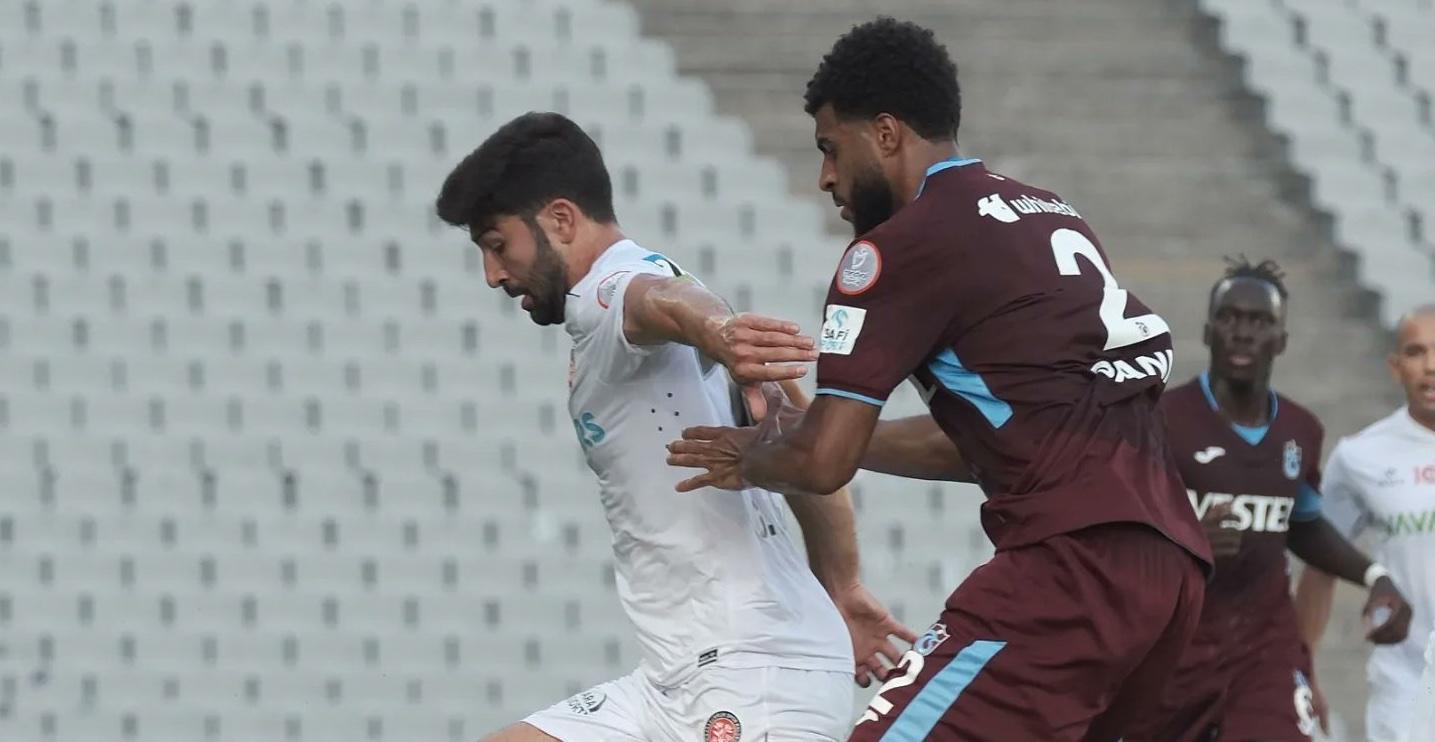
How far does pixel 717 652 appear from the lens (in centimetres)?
402

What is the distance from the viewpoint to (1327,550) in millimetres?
6609

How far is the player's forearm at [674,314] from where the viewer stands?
3598 mm

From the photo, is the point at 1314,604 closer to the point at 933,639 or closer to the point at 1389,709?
the point at 1389,709

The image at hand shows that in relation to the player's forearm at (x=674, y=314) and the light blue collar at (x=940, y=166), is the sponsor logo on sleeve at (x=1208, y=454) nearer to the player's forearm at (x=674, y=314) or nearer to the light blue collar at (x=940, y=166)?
the light blue collar at (x=940, y=166)

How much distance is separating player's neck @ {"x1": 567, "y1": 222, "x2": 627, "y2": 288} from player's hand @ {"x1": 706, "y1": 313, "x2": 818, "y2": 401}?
24.8 inches

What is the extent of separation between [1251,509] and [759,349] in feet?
10.7

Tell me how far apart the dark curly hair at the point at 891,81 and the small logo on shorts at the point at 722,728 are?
3.73ft

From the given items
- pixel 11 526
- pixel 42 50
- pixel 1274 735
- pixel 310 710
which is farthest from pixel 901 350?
pixel 42 50

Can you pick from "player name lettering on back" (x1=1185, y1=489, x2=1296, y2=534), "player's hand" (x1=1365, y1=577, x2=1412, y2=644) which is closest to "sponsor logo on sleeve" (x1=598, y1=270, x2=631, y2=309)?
"player name lettering on back" (x1=1185, y1=489, x2=1296, y2=534)

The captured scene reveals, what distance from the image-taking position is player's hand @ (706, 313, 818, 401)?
3.51 metres

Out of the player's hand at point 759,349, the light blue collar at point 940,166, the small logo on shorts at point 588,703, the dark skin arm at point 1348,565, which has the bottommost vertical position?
the dark skin arm at point 1348,565

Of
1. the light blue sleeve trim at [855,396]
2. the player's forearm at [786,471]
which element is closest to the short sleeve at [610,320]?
the player's forearm at [786,471]

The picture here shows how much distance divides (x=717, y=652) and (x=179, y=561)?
705cm

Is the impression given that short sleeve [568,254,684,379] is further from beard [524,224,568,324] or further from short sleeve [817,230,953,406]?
short sleeve [817,230,953,406]
